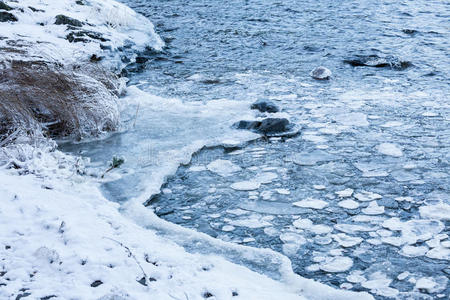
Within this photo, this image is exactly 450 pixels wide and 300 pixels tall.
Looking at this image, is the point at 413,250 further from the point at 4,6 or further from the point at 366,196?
the point at 4,6

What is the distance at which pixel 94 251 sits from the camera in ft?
10.2

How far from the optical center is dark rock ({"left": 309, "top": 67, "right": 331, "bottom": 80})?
711 cm

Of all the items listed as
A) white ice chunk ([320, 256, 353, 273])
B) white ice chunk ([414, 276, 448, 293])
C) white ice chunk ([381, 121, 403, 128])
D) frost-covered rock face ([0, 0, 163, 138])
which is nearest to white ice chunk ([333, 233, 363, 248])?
white ice chunk ([320, 256, 353, 273])


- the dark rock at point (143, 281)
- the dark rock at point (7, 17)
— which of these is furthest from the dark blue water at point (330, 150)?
the dark rock at point (7, 17)

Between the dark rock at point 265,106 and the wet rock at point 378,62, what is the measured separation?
2206 millimetres

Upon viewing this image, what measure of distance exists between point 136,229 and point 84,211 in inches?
15.1

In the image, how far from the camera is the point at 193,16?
1079cm

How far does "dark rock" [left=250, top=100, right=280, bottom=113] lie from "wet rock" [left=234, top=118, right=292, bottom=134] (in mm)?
415

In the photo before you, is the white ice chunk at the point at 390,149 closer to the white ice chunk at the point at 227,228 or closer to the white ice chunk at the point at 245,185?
the white ice chunk at the point at 245,185

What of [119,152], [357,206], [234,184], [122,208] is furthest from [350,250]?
[119,152]

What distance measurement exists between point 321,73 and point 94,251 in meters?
4.77

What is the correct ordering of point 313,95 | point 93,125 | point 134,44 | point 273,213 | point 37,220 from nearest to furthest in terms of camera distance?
point 37,220 → point 273,213 → point 93,125 → point 313,95 → point 134,44

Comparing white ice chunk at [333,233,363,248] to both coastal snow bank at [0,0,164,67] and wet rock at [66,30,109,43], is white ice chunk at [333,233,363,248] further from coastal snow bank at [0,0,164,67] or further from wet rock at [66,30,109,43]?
wet rock at [66,30,109,43]

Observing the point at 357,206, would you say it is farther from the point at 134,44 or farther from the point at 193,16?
the point at 193,16
